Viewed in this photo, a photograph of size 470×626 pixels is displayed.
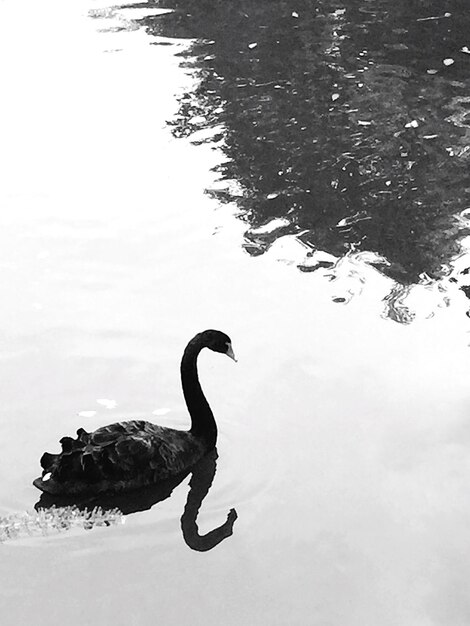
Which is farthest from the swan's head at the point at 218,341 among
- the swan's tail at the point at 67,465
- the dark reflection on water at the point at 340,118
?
Answer: the dark reflection on water at the point at 340,118

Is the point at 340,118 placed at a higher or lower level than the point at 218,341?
lower

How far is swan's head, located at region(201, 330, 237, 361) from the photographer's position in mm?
4797

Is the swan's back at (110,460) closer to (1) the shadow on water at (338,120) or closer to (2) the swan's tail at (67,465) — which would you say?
(2) the swan's tail at (67,465)

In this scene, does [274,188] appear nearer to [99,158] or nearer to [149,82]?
[99,158]

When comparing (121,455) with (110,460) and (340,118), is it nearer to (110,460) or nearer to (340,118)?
(110,460)

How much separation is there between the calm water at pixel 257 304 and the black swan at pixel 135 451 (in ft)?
0.37

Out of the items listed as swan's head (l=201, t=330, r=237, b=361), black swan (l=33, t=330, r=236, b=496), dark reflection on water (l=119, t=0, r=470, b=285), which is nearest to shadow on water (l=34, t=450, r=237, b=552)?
black swan (l=33, t=330, r=236, b=496)

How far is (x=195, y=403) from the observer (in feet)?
15.5

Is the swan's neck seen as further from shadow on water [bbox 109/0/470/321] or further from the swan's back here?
shadow on water [bbox 109/0/470/321]

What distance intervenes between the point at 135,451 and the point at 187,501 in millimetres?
296

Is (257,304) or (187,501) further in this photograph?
(257,304)

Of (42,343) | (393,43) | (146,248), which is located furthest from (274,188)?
(393,43)

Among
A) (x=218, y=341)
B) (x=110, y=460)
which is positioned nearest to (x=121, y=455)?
(x=110, y=460)

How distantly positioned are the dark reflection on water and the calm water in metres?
0.03
